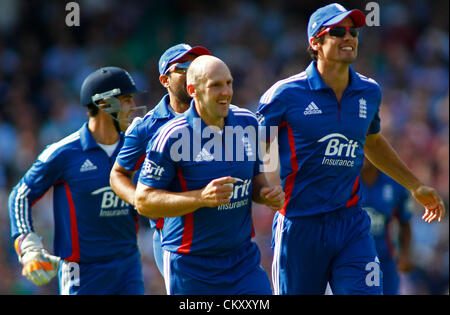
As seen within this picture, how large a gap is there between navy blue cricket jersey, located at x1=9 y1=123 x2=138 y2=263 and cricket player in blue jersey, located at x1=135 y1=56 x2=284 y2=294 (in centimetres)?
114

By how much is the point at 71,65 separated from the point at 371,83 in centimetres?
861

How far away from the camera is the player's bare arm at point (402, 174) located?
6414mm

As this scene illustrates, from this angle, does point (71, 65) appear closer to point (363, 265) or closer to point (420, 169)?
point (420, 169)

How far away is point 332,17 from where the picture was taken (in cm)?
630

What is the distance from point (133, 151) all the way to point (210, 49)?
8513 mm

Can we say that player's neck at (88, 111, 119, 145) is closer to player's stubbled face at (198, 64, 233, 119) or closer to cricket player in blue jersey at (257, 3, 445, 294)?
cricket player in blue jersey at (257, 3, 445, 294)

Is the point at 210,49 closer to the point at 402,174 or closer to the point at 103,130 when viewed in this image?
the point at 103,130

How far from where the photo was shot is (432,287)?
35.3 ft

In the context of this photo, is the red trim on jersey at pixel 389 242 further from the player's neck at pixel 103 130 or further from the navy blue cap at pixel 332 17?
the player's neck at pixel 103 130

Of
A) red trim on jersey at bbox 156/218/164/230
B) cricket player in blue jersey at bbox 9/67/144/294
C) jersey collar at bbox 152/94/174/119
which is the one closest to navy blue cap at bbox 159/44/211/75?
jersey collar at bbox 152/94/174/119

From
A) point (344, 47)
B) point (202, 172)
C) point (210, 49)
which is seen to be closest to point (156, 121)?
point (202, 172)

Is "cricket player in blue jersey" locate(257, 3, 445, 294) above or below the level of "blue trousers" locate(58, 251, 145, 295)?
above

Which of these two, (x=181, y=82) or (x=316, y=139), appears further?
(x=181, y=82)

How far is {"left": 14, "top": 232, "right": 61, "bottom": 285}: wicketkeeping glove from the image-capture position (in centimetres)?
610
